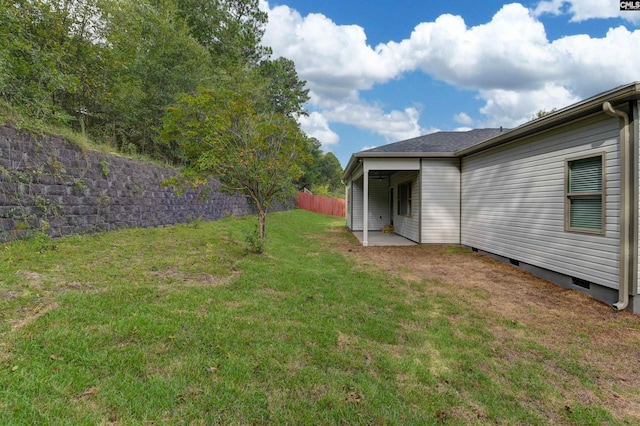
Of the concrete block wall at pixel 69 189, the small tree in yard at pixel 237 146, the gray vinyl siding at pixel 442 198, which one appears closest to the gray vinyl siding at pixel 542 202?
the gray vinyl siding at pixel 442 198

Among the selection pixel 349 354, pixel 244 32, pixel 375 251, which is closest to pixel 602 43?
pixel 375 251

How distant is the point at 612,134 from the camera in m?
4.20

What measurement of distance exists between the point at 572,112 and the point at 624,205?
1.57 meters

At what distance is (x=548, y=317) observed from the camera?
3.72 metres

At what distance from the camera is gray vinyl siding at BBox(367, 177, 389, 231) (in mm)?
13938

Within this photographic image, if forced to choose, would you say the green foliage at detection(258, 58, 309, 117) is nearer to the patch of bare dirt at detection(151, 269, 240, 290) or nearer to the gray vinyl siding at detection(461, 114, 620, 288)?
the gray vinyl siding at detection(461, 114, 620, 288)

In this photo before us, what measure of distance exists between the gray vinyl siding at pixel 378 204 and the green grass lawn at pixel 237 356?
9.78m

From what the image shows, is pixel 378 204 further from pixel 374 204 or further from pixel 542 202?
pixel 542 202

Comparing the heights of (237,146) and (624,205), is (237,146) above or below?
above

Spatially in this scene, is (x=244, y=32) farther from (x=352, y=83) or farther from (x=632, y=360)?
(x=632, y=360)

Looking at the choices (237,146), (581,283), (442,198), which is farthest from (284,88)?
(581,283)

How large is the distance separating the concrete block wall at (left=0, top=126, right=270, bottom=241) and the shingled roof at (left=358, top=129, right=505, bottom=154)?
6.17 metres

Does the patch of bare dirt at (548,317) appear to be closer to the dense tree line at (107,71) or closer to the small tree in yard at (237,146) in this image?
the small tree in yard at (237,146)

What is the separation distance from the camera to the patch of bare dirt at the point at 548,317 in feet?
7.69
